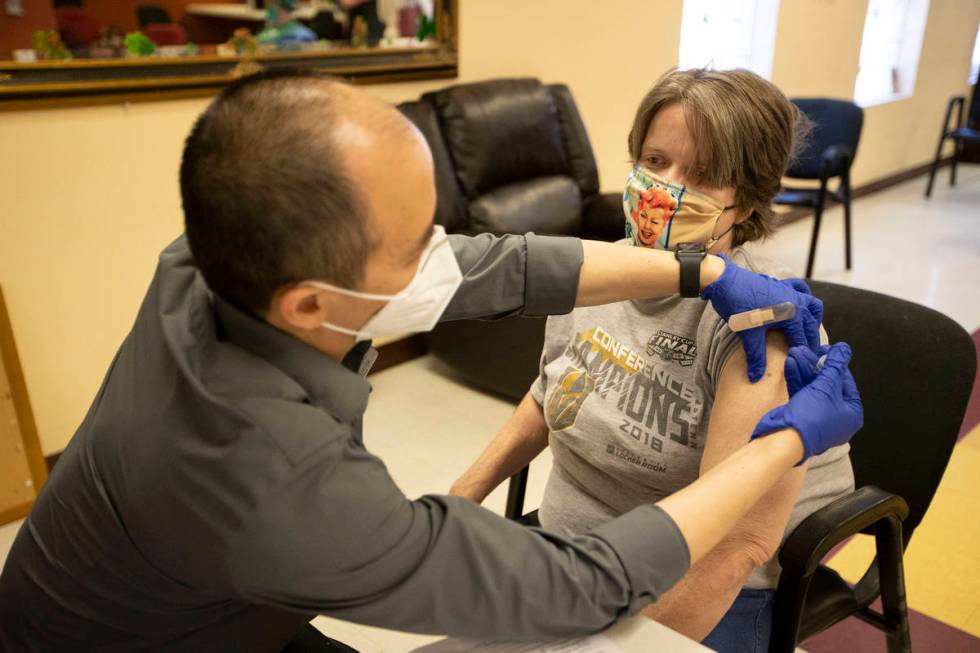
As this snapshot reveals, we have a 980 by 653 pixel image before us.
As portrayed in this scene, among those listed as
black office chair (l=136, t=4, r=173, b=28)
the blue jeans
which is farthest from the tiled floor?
black office chair (l=136, t=4, r=173, b=28)

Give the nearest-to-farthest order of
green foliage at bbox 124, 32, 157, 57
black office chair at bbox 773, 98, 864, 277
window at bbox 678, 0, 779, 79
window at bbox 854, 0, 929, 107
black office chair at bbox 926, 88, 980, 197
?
green foliage at bbox 124, 32, 157, 57
black office chair at bbox 773, 98, 864, 277
window at bbox 678, 0, 779, 79
black office chair at bbox 926, 88, 980, 197
window at bbox 854, 0, 929, 107

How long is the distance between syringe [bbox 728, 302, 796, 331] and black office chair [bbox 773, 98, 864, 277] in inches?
126

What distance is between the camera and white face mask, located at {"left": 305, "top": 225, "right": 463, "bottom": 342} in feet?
2.77

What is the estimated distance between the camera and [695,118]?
1.24 m

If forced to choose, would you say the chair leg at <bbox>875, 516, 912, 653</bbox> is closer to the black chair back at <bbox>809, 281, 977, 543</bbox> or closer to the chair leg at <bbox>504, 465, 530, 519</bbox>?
the black chair back at <bbox>809, 281, 977, 543</bbox>

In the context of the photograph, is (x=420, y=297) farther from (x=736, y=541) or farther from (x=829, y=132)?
(x=829, y=132)

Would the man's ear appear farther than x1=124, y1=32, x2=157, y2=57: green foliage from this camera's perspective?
No

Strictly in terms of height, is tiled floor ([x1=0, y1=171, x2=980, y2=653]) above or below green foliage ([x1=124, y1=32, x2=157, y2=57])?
below

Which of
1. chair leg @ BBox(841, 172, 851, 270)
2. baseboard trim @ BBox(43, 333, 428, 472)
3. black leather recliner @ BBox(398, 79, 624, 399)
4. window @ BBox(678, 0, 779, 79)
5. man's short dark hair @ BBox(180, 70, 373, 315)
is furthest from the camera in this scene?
window @ BBox(678, 0, 779, 79)

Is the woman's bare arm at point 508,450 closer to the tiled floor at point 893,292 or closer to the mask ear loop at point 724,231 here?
the mask ear loop at point 724,231

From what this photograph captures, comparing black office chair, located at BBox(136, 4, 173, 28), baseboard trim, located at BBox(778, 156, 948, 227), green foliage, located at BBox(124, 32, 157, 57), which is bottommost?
baseboard trim, located at BBox(778, 156, 948, 227)

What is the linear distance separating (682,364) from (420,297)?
489 millimetres

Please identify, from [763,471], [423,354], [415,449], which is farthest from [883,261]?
[763,471]

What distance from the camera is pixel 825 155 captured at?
3973 mm
